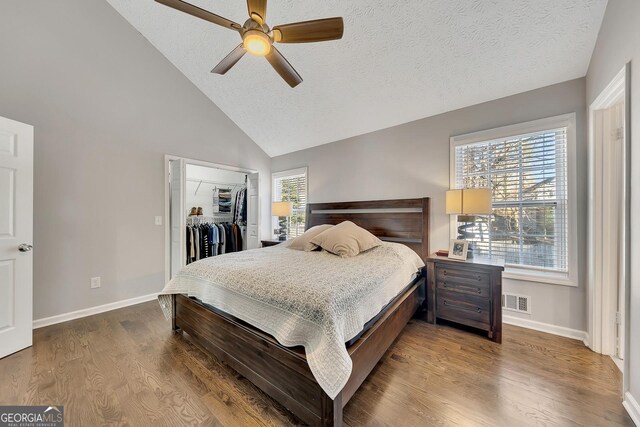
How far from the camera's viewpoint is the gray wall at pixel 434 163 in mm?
2268

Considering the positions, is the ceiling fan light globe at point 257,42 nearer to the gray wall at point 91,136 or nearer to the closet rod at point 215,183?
the gray wall at point 91,136

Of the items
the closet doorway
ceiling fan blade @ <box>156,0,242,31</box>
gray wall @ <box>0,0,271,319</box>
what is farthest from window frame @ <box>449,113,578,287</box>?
gray wall @ <box>0,0,271,319</box>

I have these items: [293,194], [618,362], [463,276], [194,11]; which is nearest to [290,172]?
[293,194]

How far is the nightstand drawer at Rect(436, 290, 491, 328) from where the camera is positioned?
91.1 inches

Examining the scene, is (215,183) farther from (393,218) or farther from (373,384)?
(373,384)

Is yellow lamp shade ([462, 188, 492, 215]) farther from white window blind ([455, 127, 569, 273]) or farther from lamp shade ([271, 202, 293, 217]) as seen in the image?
lamp shade ([271, 202, 293, 217])

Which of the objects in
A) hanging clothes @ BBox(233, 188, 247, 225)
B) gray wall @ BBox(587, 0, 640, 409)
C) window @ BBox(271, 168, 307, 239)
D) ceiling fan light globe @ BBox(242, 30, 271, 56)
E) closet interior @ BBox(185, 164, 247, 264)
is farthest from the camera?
hanging clothes @ BBox(233, 188, 247, 225)

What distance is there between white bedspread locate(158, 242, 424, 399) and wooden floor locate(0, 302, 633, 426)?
479mm

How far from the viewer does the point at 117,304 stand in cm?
305

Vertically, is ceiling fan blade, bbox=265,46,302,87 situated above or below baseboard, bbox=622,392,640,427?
above

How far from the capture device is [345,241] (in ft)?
8.77

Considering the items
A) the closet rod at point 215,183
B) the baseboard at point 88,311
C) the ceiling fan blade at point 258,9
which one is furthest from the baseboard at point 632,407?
the closet rod at point 215,183

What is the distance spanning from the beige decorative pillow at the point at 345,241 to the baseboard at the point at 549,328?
160 cm

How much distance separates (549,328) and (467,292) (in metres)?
0.85
